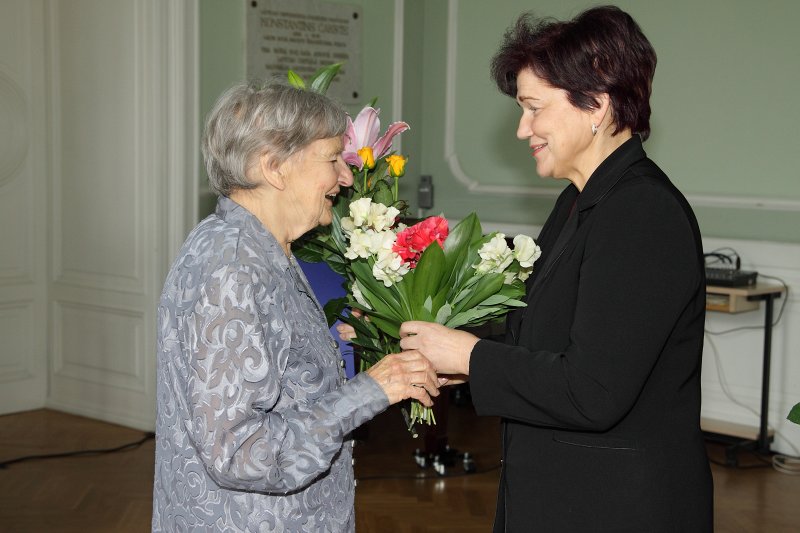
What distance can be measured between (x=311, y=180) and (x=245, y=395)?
1.58 ft

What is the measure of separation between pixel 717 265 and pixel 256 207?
404 cm

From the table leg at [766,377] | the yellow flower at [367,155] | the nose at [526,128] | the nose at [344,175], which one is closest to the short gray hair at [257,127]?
the nose at [344,175]

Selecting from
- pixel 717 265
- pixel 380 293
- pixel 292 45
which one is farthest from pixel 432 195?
pixel 380 293

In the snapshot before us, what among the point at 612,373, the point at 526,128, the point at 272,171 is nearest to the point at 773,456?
the point at 526,128

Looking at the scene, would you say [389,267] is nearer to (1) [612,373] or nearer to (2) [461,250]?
(2) [461,250]

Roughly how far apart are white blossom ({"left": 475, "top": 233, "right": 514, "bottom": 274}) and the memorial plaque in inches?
140

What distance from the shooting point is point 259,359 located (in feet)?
5.47

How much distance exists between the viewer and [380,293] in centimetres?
211

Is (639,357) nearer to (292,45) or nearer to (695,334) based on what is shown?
(695,334)

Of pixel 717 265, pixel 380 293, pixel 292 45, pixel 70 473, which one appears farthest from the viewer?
pixel 292 45

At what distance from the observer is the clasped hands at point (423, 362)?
74.0 inches

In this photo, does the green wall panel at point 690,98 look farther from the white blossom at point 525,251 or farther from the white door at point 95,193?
the white blossom at point 525,251

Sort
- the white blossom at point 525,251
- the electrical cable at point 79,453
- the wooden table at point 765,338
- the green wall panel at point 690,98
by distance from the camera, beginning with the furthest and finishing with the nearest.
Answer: the green wall panel at point 690,98 < the wooden table at point 765,338 < the electrical cable at point 79,453 < the white blossom at point 525,251

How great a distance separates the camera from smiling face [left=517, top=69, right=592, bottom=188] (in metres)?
1.94
